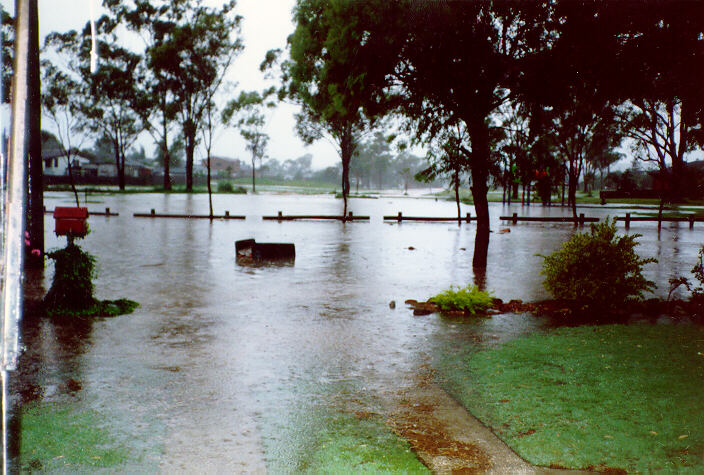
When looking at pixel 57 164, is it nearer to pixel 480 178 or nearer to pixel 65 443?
pixel 480 178

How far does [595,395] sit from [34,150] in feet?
39.7

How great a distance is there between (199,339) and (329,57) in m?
7.94

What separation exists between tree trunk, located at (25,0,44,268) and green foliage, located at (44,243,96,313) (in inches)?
152

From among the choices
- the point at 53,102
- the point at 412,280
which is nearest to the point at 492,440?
the point at 412,280

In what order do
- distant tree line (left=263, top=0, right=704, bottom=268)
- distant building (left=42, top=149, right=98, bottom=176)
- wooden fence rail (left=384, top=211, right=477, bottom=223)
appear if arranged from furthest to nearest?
distant building (left=42, top=149, right=98, bottom=176)
wooden fence rail (left=384, top=211, right=477, bottom=223)
distant tree line (left=263, top=0, right=704, bottom=268)

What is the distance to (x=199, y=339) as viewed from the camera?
782cm

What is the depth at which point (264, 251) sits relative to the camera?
52.4 ft

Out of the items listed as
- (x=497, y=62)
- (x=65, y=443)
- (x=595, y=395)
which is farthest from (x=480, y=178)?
(x=65, y=443)

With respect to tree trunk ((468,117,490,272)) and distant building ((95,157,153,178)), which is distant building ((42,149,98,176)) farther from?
tree trunk ((468,117,490,272))

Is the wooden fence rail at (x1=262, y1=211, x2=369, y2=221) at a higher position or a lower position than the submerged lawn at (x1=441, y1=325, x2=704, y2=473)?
higher

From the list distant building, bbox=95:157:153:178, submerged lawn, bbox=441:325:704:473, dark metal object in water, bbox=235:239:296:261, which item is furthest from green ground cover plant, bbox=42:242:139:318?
distant building, bbox=95:157:153:178

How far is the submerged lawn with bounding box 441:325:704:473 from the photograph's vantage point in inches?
175

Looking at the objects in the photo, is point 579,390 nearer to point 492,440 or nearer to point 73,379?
point 492,440

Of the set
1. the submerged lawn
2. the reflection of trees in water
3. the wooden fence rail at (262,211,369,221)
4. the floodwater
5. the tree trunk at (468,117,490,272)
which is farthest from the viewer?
the wooden fence rail at (262,211,369,221)
